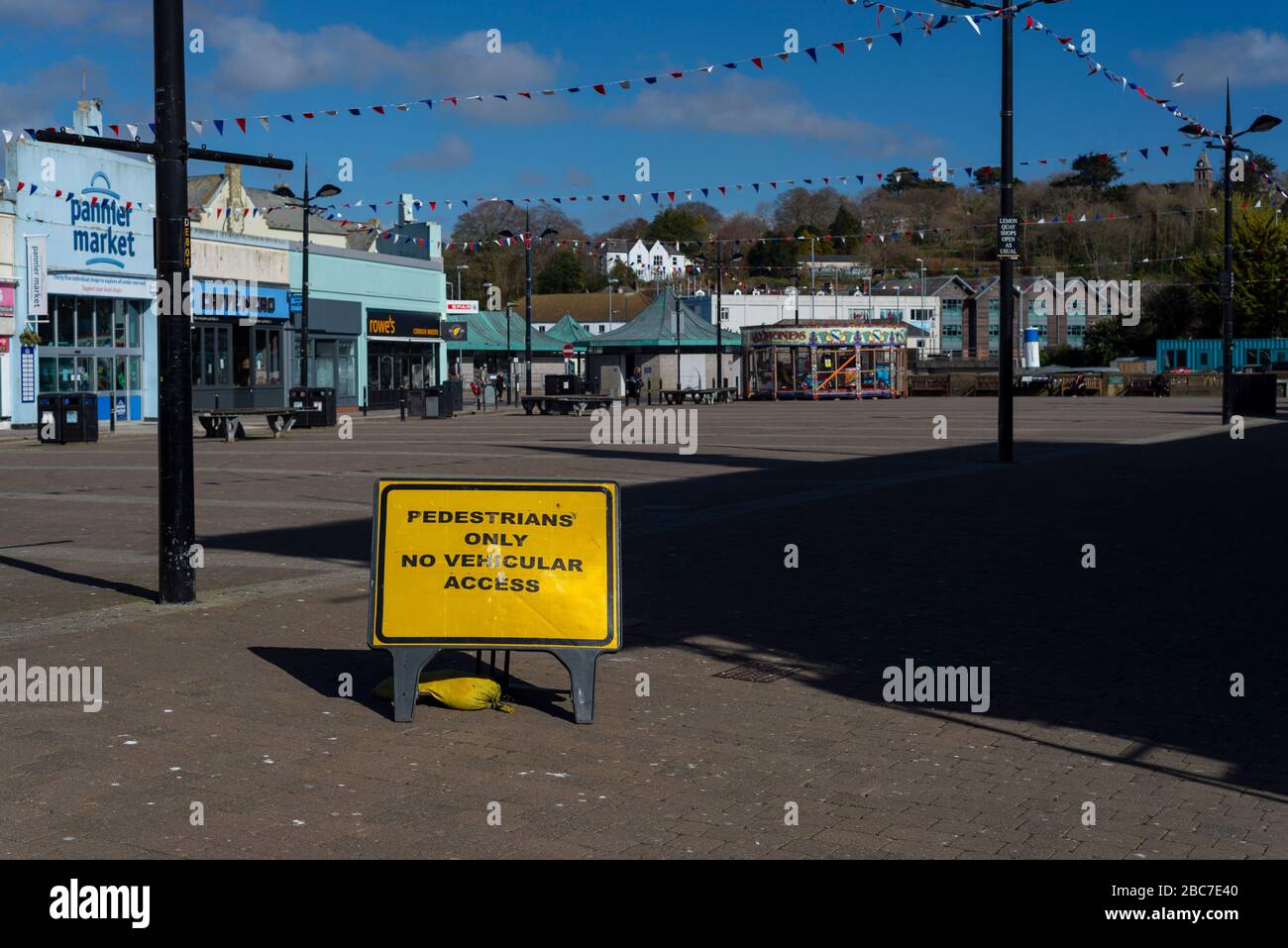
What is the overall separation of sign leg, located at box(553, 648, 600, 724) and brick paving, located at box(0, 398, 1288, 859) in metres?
0.12

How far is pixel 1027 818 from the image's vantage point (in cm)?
557

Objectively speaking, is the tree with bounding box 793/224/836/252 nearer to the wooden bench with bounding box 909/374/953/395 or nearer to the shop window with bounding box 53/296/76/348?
the wooden bench with bounding box 909/374/953/395

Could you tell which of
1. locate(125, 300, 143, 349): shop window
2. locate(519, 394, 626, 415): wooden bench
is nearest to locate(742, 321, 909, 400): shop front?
locate(519, 394, 626, 415): wooden bench

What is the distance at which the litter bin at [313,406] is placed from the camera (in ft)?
122

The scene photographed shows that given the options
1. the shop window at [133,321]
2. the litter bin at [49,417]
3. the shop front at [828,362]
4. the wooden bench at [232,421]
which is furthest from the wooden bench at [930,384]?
the litter bin at [49,417]

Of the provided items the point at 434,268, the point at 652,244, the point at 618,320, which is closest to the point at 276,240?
the point at 434,268

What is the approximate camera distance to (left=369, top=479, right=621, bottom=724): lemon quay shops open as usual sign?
727 centimetres

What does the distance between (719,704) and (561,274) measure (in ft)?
454

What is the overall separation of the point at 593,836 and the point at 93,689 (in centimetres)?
355

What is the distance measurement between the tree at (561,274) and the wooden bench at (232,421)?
109 m

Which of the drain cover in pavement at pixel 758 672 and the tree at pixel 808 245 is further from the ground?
the tree at pixel 808 245

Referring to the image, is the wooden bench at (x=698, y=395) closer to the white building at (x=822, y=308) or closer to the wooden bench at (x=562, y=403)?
the wooden bench at (x=562, y=403)

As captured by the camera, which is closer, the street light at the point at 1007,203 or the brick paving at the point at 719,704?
the brick paving at the point at 719,704
